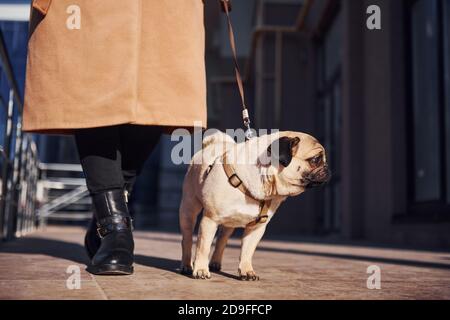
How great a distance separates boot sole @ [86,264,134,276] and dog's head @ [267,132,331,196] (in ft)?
1.96

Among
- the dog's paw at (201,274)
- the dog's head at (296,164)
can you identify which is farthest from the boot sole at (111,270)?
the dog's head at (296,164)

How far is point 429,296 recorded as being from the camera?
63.9 inches

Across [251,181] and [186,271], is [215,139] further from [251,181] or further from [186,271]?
[186,271]

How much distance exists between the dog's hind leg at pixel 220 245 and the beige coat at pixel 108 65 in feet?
1.72

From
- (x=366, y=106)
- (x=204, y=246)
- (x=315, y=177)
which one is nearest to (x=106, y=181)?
(x=204, y=246)

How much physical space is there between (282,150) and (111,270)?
741 mm

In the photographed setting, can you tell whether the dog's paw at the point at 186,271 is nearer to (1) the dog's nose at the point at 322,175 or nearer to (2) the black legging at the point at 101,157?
(2) the black legging at the point at 101,157

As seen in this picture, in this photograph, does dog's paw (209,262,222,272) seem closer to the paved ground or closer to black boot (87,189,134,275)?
the paved ground

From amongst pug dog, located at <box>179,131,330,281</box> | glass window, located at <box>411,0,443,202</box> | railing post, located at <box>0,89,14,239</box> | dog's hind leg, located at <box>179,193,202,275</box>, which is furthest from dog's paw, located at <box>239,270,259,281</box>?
glass window, located at <box>411,0,443,202</box>

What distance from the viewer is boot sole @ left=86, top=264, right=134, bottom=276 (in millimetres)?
1898

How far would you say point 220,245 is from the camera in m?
2.33
